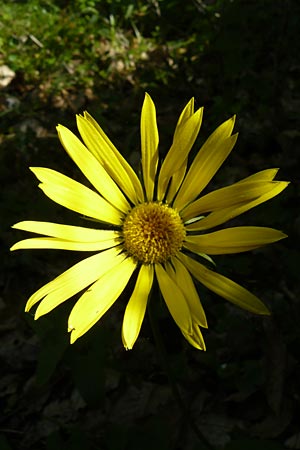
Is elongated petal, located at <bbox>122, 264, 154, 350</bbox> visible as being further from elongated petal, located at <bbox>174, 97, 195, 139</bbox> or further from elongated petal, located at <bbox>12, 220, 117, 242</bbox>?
elongated petal, located at <bbox>174, 97, 195, 139</bbox>

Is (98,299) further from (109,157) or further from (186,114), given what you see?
(186,114)

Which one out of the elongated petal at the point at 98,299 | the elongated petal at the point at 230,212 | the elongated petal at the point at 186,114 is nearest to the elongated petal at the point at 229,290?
the elongated petal at the point at 230,212

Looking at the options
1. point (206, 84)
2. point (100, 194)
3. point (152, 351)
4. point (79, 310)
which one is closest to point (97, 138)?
point (100, 194)

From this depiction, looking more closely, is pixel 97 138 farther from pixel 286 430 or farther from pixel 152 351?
pixel 286 430

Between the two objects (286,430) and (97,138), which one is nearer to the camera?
(97,138)

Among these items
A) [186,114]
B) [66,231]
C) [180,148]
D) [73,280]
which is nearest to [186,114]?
[186,114]

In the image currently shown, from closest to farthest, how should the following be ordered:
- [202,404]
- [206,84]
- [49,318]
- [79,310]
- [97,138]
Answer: [79,310], [97,138], [49,318], [202,404], [206,84]

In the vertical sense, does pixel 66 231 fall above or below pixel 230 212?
above
